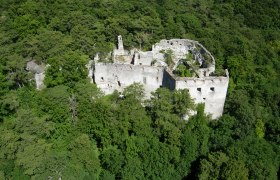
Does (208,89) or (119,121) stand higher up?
(208,89)

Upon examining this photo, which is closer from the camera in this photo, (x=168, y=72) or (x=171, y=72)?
(x=168, y=72)

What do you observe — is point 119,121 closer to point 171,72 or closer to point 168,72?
point 168,72

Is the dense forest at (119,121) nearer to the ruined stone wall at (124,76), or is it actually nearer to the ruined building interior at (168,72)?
the ruined building interior at (168,72)

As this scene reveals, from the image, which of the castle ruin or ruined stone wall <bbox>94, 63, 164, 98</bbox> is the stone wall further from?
ruined stone wall <bbox>94, 63, 164, 98</bbox>

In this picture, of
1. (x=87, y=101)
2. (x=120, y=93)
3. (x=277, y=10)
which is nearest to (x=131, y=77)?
(x=120, y=93)

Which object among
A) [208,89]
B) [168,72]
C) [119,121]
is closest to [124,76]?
[168,72]

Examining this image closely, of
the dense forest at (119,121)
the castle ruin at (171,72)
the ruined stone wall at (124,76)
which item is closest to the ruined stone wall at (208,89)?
the castle ruin at (171,72)

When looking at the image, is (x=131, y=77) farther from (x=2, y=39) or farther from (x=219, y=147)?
(x=2, y=39)

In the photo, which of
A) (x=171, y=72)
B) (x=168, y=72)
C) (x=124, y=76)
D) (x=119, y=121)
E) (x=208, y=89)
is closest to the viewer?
(x=119, y=121)
